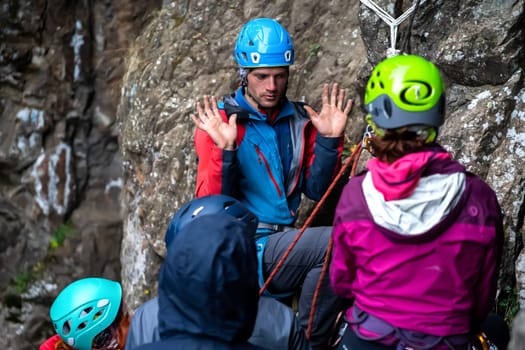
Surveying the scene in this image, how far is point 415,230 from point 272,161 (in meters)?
2.07

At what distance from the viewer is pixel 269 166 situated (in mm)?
4855

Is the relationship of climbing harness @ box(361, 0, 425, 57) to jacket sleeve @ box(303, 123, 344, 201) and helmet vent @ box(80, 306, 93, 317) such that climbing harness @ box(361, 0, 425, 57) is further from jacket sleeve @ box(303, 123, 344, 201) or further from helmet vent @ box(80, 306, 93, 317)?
helmet vent @ box(80, 306, 93, 317)

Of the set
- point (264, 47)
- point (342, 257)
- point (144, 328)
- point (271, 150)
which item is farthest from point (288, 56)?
point (144, 328)

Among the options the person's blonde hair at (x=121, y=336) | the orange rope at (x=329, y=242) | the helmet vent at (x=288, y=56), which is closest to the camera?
the person's blonde hair at (x=121, y=336)

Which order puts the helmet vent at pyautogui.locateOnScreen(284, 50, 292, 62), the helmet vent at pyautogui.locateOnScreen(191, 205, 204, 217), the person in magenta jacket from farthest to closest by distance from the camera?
the helmet vent at pyautogui.locateOnScreen(284, 50, 292, 62)
the helmet vent at pyautogui.locateOnScreen(191, 205, 204, 217)
the person in magenta jacket

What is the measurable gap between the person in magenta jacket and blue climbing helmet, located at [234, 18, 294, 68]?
1.70m

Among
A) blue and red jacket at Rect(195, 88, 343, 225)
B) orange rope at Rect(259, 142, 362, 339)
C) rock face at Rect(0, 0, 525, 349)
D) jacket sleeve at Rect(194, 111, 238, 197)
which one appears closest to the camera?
orange rope at Rect(259, 142, 362, 339)

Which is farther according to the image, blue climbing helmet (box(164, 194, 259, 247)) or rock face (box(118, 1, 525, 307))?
rock face (box(118, 1, 525, 307))

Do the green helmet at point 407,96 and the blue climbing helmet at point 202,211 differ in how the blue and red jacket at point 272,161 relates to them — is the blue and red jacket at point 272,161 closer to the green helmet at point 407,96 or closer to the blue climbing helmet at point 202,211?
the blue climbing helmet at point 202,211

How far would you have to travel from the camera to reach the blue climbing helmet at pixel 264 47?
479cm

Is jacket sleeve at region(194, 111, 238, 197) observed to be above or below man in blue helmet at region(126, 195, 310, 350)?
above

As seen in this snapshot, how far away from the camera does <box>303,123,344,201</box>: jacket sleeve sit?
186 inches

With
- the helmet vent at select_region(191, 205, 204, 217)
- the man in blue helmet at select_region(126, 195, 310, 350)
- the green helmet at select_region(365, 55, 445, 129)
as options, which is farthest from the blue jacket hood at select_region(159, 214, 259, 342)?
the green helmet at select_region(365, 55, 445, 129)

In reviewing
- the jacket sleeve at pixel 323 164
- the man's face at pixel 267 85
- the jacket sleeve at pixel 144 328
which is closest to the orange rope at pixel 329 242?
the jacket sleeve at pixel 323 164
